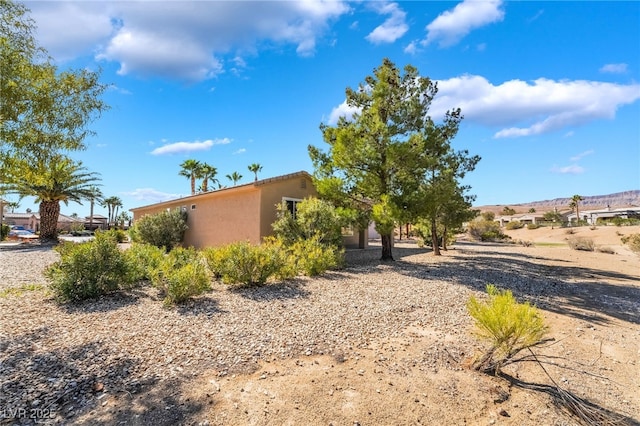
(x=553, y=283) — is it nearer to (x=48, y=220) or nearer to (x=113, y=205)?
(x=48, y=220)

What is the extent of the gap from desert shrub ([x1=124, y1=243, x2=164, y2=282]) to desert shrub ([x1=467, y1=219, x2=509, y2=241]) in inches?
1363

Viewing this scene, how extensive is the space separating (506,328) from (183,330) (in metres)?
4.88

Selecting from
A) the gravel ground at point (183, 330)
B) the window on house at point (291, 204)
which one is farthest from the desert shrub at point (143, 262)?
the window on house at point (291, 204)

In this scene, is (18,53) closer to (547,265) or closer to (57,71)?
(57,71)

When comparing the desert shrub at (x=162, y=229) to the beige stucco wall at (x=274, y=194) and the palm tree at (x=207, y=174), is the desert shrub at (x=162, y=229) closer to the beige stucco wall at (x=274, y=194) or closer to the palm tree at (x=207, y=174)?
the beige stucco wall at (x=274, y=194)

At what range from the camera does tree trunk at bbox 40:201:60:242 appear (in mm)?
23328

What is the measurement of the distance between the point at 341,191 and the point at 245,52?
6850 millimetres

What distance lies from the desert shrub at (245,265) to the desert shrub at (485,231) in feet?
108

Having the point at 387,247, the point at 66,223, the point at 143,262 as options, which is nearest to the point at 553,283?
the point at 387,247

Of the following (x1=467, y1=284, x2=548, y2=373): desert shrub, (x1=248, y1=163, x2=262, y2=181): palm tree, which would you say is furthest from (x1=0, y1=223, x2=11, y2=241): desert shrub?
(x1=467, y1=284, x2=548, y2=373): desert shrub

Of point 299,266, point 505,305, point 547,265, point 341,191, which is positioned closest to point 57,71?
point 299,266

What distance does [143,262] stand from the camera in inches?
360

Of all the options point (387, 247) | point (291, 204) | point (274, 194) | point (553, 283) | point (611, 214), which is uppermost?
point (274, 194)

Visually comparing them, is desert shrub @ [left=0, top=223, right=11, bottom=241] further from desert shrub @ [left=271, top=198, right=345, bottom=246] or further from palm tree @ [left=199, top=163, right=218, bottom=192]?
desert shrub @ [left=271, top=198, right=345, bottom=246]
